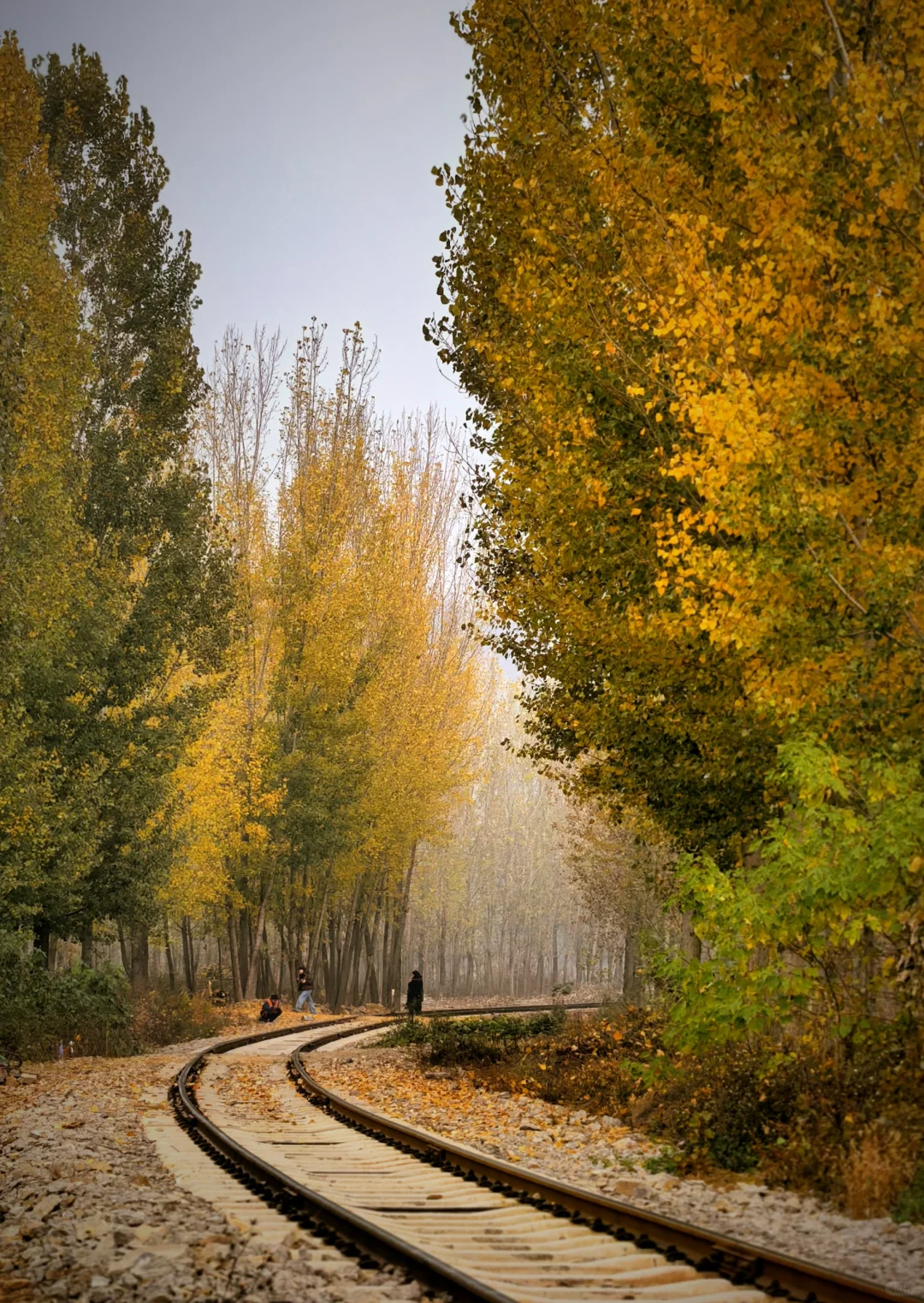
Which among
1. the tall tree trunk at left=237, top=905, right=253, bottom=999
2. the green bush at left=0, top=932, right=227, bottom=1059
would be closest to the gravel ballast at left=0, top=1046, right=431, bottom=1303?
the green bush at left=0, top=932, right=227, bottom=1059

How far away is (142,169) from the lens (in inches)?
1017

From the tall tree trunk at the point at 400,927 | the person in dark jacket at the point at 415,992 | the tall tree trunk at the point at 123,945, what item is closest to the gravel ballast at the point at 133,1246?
the person in dark jacket at the point at 415,992

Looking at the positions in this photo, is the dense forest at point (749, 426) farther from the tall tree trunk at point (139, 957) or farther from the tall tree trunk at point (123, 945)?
the tall tree trunk at point (139, 957)

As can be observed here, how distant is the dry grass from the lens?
6.53 meters

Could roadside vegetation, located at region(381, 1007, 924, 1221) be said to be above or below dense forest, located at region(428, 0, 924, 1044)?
below

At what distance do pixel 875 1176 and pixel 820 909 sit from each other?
5.95ft

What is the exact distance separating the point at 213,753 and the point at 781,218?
978 inches

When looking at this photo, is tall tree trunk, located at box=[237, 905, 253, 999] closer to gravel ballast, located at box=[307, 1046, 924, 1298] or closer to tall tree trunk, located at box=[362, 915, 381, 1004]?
tall tree trunk, located at box=[362, 915, 381, 1004]

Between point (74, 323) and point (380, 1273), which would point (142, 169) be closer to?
point (74, 323)

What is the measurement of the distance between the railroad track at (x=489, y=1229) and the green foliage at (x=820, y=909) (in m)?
2.11

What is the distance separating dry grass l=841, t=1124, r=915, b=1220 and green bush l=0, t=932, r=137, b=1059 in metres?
15.4

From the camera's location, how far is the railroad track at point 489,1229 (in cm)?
478

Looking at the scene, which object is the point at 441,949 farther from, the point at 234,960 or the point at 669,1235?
the point at 669,1235

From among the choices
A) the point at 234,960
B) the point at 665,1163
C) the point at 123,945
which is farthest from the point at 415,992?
the point at 665,1163
